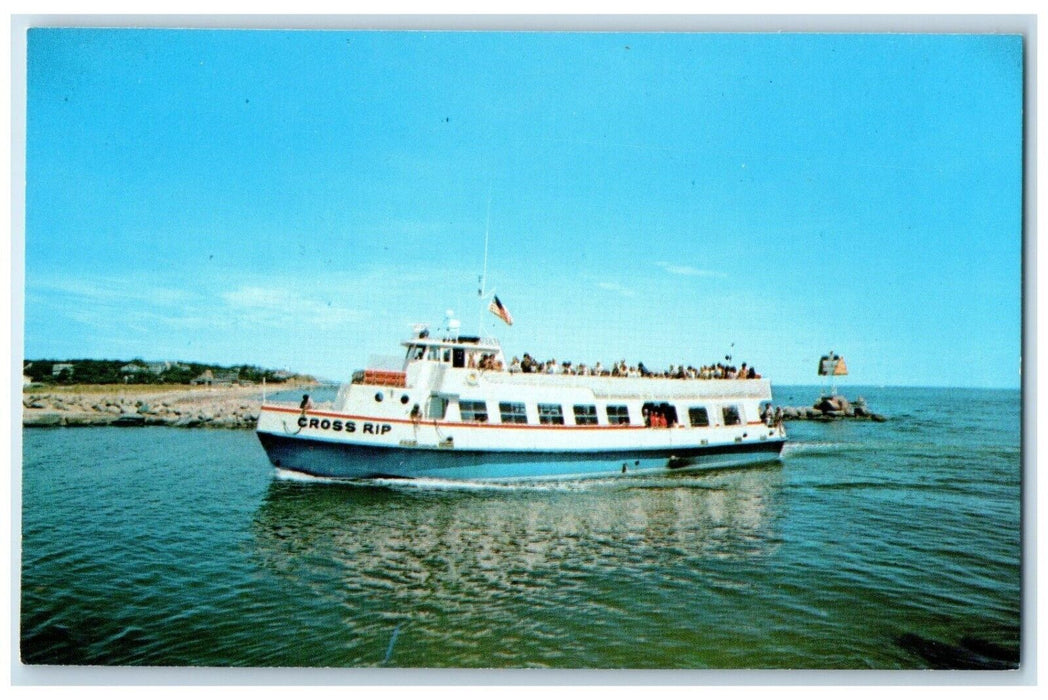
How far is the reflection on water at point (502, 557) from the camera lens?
20.0 ft

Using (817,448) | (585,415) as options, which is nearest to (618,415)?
(585,415)

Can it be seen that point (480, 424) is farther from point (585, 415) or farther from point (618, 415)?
point (618, 415)

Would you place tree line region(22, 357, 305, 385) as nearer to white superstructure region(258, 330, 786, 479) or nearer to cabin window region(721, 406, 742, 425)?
white superstructure region(258, 330, 786, 479)

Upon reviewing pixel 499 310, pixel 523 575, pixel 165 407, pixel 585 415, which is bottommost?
pixel 523 575

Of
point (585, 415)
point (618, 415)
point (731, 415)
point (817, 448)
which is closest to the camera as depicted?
point (585, 415)

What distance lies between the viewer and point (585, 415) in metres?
12.2

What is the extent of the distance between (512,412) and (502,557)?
4098mm

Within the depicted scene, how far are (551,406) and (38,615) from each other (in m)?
7.65

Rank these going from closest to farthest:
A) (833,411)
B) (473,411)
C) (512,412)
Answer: (473,411) → (512,412) → (833,411)

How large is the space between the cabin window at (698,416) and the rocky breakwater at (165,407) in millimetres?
11015

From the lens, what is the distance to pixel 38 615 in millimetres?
6418

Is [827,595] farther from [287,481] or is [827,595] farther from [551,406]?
[287,481]
